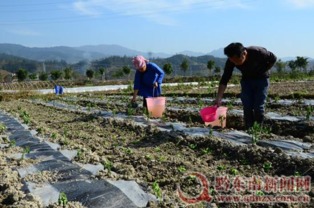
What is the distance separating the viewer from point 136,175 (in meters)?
3.35

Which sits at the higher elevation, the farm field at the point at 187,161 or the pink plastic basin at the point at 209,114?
the pink plastic basin at the point at 209,114

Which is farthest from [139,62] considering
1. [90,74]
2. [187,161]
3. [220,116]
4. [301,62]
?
[90,74]

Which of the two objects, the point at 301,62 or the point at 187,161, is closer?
the point at 187,161

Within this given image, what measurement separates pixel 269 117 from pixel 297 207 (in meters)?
3.90

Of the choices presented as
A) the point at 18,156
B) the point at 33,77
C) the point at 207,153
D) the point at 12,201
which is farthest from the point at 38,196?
the point at 33,77

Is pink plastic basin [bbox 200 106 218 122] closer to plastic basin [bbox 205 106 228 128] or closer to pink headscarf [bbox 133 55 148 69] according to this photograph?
plastic basin [bbox 205 106 228 128]

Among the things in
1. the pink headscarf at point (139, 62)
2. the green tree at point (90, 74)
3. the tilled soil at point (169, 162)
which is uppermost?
the pink headscarf at point (139, 62)

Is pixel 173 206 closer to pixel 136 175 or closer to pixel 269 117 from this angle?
pixel 136 175
